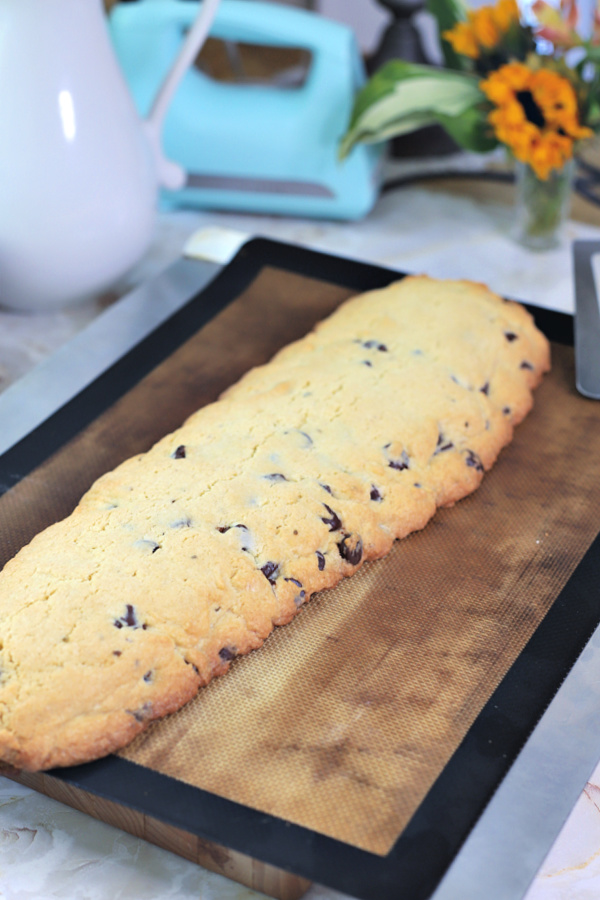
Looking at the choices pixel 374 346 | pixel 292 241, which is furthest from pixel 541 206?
pixel 374 346

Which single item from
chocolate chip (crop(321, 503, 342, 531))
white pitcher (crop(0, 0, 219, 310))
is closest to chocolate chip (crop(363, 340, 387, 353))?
chocolate chip (crop(321, 503, 342, 531))

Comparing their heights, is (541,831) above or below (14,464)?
below

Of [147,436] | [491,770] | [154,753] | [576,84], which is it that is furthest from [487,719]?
[576,84]

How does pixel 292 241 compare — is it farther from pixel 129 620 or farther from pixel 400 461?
pixel 129 620

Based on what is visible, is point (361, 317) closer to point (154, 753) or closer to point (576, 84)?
point (576, 84)

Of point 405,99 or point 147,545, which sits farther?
point 405,99

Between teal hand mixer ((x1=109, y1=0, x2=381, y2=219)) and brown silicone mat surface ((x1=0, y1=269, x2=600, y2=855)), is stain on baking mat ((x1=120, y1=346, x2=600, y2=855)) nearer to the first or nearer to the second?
brown silicone mat surface ((x1=0, y1=269, x2=600, y2=855))

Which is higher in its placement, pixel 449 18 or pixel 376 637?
pixel 449 18
